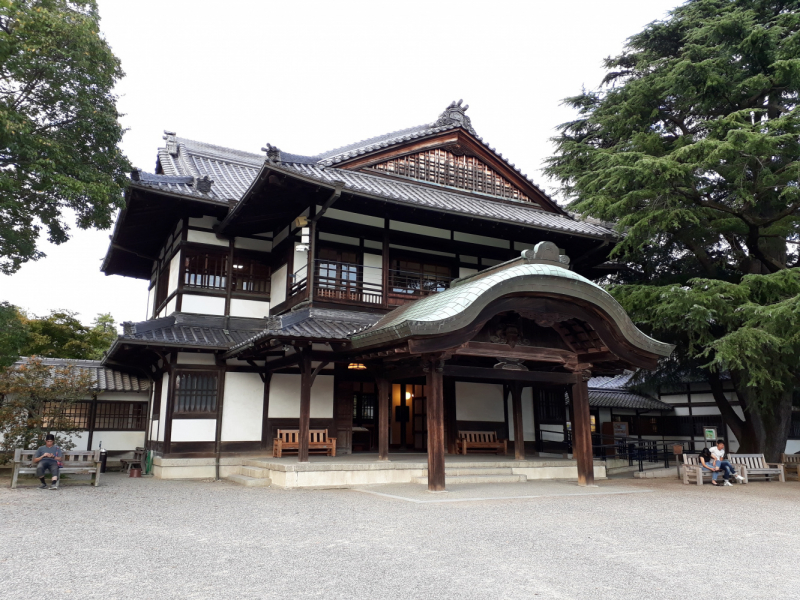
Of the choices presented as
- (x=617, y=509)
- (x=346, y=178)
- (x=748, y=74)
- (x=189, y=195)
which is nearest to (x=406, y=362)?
(x=617, y=509)

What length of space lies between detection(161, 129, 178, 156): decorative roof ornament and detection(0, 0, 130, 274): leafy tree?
5.69 metres

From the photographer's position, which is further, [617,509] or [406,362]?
[406,362]

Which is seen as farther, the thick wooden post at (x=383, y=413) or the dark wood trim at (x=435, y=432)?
the thick wooden post at (x=383, y=413)

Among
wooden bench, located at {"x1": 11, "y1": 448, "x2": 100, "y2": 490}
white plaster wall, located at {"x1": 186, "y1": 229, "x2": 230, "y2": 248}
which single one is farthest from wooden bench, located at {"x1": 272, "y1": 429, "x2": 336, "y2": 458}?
white plaster wall, located at {"x1": 186, "y1": 229, "x2": 230, "y2": 248}

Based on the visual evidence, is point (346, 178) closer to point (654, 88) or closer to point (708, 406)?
point (654, 88)

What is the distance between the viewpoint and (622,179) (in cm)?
1448

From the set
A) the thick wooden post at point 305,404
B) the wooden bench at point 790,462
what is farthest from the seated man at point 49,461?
the wooden bench at point 790,462

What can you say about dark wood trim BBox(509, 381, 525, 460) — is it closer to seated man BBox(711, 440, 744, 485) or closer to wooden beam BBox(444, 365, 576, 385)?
wooden beam BBox(444, 365, 576, 385)

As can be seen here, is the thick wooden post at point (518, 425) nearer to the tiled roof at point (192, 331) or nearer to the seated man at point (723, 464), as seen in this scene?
the seated man at point (723, 464)

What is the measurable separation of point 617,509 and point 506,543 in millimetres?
3510

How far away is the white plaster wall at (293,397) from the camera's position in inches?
566

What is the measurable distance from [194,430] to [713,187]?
50.9 ft

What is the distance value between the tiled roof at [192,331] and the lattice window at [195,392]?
98cm

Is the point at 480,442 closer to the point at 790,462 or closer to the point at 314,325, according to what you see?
the point at 314,325
